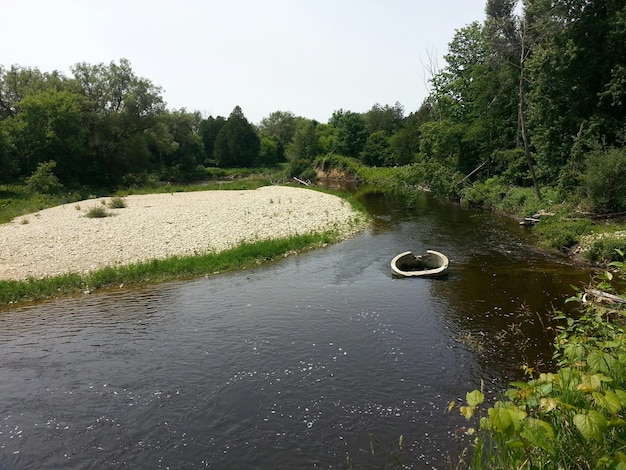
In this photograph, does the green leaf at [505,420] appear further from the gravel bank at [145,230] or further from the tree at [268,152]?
the tree at [268,152]

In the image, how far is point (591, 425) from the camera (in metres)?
3.08

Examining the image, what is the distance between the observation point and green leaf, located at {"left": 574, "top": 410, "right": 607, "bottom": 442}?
3.01 metres

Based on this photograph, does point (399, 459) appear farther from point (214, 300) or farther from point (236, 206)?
point (236, 206)

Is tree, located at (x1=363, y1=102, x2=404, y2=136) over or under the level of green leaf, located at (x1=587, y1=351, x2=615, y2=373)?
over

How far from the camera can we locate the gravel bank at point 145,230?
20.6 m

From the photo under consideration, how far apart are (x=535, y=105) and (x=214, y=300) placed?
30.7m

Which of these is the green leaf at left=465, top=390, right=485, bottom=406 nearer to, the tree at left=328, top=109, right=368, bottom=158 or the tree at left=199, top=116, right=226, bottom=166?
the tree at left=328, top=109, right=368, bottom=158

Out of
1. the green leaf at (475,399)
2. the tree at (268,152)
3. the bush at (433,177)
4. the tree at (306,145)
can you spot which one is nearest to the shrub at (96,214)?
the bush at (433,177)

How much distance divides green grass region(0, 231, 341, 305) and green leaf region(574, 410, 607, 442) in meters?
17.7

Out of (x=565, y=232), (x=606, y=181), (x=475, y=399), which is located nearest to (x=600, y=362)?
(x=475, y=399)

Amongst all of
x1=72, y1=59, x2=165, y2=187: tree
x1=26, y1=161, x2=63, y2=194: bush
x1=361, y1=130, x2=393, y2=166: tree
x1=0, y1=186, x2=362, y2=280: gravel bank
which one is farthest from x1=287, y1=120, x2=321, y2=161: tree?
x1=0, y1=186, x2=362, y2=280: gravel bank

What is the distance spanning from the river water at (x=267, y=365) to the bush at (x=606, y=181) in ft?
31.6

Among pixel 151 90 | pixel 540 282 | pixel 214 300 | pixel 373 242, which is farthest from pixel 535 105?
pixel 151 90

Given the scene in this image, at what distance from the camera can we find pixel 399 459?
7566mm
